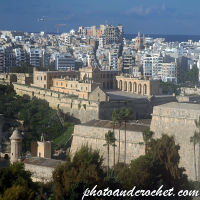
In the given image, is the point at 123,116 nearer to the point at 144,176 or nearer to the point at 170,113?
the point at 170,113

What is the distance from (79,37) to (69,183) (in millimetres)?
108259

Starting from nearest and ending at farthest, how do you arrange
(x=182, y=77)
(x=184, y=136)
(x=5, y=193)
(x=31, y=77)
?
(x=5, y=193)
(x=184, y=136)
(x=31, y=77)
(x=182, y=77)

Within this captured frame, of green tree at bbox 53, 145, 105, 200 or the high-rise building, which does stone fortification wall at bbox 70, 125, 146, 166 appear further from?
the high-rise building

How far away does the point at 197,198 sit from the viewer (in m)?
21.6

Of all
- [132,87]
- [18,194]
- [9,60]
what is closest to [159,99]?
[132,87]

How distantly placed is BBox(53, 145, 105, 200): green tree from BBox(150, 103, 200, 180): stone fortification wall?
4452mm

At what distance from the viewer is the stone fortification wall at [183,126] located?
22.9 metres

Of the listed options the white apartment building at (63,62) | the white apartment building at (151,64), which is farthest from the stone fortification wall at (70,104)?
the white apartment building at (151,64)

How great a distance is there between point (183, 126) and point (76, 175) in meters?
6.09

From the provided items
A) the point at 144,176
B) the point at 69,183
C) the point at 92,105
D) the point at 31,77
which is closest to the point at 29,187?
the point at 69,183

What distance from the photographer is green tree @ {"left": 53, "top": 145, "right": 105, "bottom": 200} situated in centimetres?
1878

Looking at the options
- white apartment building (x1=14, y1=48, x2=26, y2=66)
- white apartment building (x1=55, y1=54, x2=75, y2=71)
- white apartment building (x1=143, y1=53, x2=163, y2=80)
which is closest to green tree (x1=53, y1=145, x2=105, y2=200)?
white apartment building (x1=55, y1=54, x2=75, y2=71)

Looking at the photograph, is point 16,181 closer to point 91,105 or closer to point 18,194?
point 18,194

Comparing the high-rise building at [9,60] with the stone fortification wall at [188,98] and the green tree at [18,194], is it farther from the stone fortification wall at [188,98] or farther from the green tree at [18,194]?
the green tree at [18,194]
